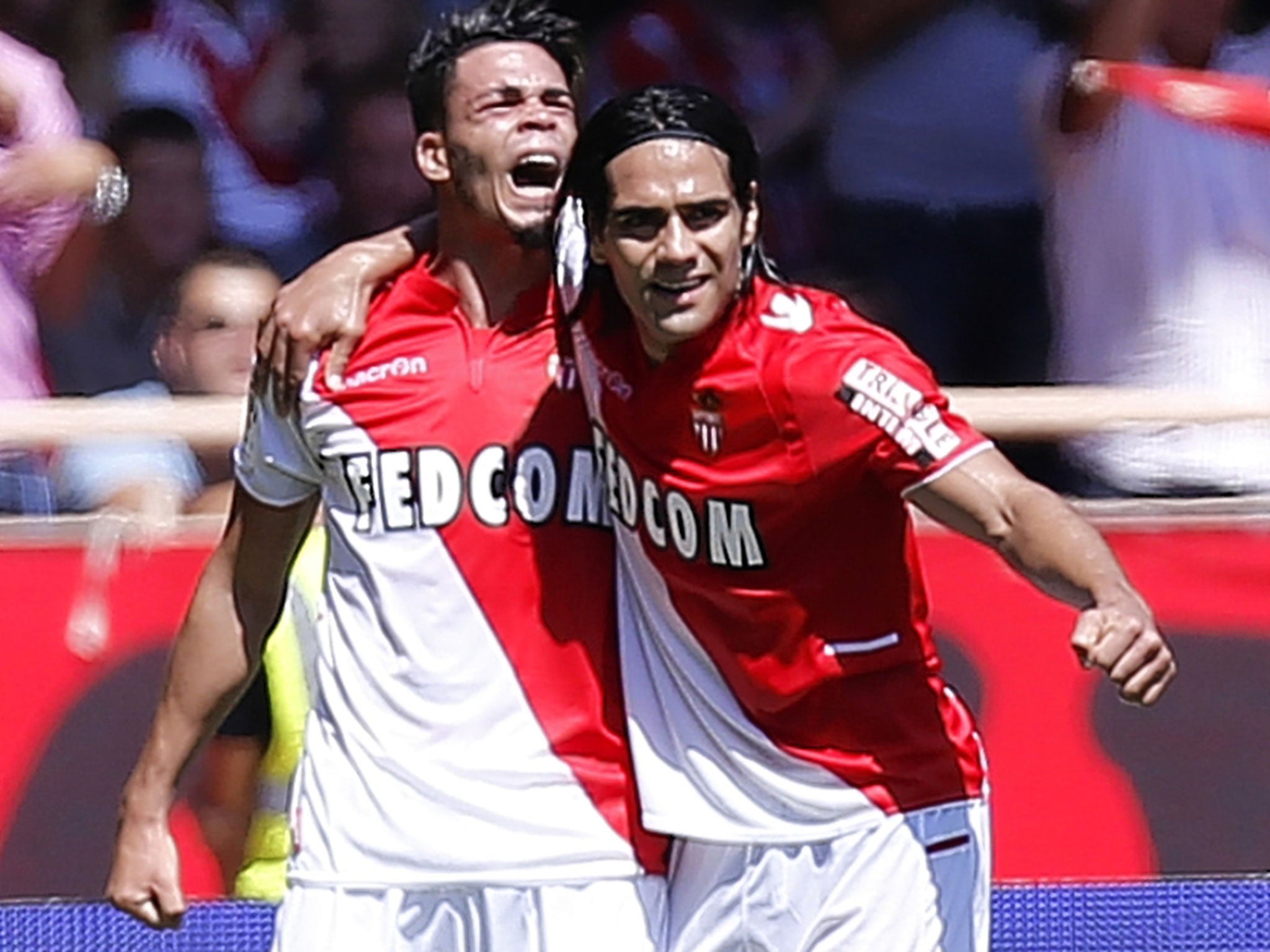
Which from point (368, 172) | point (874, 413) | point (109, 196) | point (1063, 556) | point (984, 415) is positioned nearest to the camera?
point (1063, 556)

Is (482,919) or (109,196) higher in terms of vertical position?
(109,196)

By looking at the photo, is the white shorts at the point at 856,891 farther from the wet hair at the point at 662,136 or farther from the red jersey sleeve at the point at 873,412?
the wet hair at the point at 662,136

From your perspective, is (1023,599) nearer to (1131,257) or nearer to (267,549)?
(1131,257)

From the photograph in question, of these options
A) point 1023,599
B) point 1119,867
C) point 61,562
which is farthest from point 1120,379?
point 61,562

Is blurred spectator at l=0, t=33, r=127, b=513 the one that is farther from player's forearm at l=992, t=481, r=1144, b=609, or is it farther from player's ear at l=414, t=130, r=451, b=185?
player's forearm at l=992, t=481, r=1144, b=609

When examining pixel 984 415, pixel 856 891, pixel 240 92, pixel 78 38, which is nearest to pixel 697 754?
pixel 856 891

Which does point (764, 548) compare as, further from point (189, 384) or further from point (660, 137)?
point (189, 384)

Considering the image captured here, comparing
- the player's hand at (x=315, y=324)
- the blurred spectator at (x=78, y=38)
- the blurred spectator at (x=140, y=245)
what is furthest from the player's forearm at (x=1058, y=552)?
the blurred spectator at (x=78, y=38)

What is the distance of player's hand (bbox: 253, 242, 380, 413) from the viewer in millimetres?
3510

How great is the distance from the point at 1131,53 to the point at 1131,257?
39 centimetres

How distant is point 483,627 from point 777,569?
40 cm

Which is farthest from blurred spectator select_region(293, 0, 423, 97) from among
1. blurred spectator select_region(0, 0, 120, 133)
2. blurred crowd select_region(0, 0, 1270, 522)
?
blurred spectator select_region(0, 0, 120, 133)

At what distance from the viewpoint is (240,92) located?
19.2ft

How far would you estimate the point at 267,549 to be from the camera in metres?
3.66
